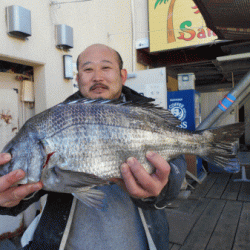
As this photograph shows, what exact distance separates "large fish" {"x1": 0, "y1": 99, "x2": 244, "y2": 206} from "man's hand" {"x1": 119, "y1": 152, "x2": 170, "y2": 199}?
45 mm

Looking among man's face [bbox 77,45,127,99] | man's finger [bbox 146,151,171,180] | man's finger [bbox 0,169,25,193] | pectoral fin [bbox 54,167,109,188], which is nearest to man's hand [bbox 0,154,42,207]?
man's finger [bbox 0,169,25,193]

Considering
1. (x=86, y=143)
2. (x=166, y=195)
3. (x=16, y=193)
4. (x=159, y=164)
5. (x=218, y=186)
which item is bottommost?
(x=218, y=186)

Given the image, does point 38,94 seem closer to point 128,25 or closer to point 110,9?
point 110,9

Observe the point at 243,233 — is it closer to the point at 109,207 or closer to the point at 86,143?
the point at 109,207

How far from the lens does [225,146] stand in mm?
1476

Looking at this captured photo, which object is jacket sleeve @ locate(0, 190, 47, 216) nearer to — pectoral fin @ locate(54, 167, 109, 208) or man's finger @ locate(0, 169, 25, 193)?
man's finger @ locate(0, 169, 25, 193)

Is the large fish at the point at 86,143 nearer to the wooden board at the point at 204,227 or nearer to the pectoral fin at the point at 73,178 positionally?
the pectoral fin at the point at 73,178

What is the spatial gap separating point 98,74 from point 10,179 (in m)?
0.85

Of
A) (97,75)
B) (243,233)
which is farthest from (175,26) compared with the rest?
(97,75)

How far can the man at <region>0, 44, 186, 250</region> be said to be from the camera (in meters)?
1.26

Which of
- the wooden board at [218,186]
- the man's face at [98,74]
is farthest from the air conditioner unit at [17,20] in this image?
the wooden board at [218,186]

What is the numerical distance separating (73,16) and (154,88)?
2.01 metres

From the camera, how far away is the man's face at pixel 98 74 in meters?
1.59

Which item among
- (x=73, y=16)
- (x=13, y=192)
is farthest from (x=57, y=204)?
(x=73, y=16)
